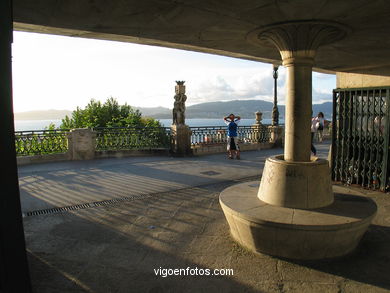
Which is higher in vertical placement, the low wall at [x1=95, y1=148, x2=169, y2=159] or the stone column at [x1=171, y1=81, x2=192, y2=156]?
the stone column at [x1=171, y1=81, x2=192, y2=156]

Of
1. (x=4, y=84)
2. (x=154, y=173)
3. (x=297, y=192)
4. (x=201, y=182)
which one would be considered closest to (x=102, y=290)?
(x=4, y=84)

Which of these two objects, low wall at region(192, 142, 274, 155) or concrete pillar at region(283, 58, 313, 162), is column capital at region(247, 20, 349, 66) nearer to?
concrete pillar at region(283, 58, 313, 162)

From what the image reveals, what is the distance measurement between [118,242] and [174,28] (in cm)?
341

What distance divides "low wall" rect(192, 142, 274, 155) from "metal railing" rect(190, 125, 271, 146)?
23.8 inches

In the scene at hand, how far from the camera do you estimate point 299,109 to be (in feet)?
15.0

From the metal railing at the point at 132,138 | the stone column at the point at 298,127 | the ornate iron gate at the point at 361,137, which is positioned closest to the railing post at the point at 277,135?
the metal railing at the point at 132,138

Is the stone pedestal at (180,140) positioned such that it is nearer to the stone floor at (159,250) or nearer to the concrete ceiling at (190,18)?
the stone floor at (159,250)

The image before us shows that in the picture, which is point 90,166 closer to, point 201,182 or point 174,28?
point 201,182

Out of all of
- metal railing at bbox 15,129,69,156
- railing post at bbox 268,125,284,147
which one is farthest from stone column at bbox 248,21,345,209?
railing post at bbox 268,125,284,147

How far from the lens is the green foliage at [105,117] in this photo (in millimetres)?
22514

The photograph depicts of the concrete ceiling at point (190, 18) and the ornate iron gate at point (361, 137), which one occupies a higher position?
the concrete ceiling at point (190, 18)

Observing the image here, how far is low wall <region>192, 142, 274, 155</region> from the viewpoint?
47.2 ft

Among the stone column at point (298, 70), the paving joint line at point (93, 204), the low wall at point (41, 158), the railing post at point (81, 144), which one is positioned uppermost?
the stone column at point (298, 70)

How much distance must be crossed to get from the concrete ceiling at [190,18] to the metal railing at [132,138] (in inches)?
392
